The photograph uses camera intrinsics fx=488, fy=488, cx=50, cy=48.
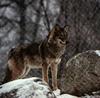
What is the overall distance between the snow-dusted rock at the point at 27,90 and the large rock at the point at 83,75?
2.38m

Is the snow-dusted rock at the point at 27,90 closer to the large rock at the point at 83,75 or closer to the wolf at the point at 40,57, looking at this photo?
the large rock at the point at 83,75

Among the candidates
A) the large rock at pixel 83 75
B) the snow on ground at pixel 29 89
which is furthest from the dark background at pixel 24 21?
the snow on ground at pixel 29 89

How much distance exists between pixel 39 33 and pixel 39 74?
785 centimetres

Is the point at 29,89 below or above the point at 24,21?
below

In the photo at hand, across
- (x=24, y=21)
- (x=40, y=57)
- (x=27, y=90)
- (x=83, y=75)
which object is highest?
(x=24, y=21)

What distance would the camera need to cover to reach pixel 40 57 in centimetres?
1166

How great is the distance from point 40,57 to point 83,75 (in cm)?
192

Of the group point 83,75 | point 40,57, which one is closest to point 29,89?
point 83,75

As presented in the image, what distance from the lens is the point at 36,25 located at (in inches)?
920

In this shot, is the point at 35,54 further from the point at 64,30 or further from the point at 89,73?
the point at 89,73

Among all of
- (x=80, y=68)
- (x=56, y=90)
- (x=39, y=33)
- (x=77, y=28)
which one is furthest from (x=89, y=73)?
(x=39, y=33)

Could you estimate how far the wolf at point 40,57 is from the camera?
1131 cm

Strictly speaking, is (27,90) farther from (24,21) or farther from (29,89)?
(24,21)

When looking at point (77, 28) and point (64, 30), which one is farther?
point (77, 28)
